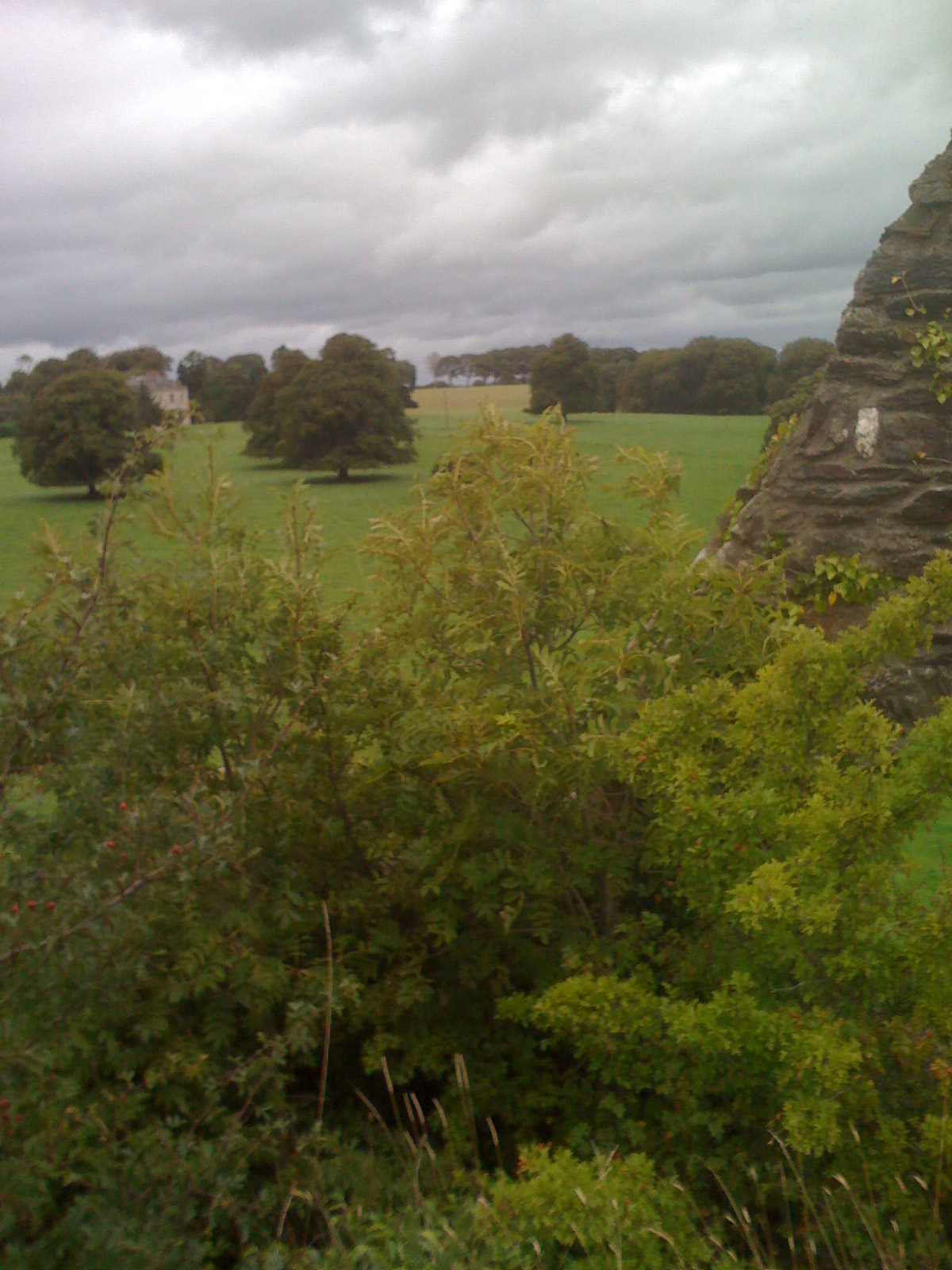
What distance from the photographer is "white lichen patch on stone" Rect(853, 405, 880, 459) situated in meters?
9.12

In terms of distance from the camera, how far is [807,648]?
3.93 m

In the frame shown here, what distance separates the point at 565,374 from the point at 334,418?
15.5 feet

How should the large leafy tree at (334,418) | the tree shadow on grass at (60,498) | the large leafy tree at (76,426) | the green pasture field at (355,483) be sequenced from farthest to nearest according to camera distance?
the large leafy tree at (334,418) → the tree shadow on grass at (60,498) → the large leafy tree at (76,426) → the green pasture field at (355,483)

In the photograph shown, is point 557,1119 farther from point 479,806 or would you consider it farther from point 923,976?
point 923,976

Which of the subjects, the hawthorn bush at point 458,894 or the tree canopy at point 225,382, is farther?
the tree canopy at point 225,382

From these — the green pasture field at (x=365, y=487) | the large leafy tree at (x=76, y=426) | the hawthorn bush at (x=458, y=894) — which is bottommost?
the hawthorn bush at (x=458, y=894)

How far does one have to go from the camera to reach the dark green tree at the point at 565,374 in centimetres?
1045

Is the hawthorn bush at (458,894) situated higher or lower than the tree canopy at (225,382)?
lower

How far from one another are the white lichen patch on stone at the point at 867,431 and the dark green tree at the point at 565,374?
2.79 metres

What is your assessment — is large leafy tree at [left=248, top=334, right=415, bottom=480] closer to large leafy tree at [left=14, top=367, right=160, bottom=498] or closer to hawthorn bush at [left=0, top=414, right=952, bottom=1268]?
large leafy tree at [left=14, top=367, right=160, bottom=498]

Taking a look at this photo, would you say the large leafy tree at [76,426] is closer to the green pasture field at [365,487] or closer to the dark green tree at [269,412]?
the green pasture field at [365,487]

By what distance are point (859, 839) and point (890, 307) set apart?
694cm

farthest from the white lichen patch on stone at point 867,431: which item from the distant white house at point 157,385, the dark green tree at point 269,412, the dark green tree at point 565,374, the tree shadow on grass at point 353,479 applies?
the dark green tree at point 269,412

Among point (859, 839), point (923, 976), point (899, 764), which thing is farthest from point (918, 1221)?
point (899, 764)
